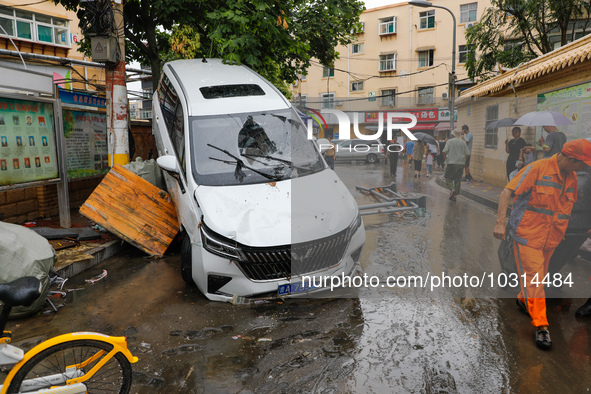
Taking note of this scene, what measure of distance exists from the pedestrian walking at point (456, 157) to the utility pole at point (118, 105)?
21.2 feet

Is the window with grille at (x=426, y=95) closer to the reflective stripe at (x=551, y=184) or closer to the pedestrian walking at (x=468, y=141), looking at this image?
the pedestrian walking at (x=468, y=141)

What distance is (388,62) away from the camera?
119 ft

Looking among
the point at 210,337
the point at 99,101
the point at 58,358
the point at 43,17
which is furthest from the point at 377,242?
the point at 43,17

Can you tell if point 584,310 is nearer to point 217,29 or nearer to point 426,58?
point 217,29

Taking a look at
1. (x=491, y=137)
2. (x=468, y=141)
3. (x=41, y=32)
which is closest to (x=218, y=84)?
(x=468, y=141)

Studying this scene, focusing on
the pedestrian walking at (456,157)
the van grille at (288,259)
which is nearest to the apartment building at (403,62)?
the pedestrian walking at (456,157)

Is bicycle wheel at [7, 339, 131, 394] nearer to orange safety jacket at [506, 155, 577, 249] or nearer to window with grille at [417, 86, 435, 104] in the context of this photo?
orange safety jacket at [506, 155, 577, 249]

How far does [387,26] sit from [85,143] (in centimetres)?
3252

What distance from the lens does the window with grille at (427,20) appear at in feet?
112

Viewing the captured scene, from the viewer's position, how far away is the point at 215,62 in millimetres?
8023

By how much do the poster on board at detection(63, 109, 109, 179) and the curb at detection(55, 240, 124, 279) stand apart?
2361 millimetres

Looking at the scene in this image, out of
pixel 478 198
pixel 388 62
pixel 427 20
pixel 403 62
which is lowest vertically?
pixel 478 198

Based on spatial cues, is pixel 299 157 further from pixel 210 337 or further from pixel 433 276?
pixel 210 337

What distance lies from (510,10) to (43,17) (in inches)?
717
